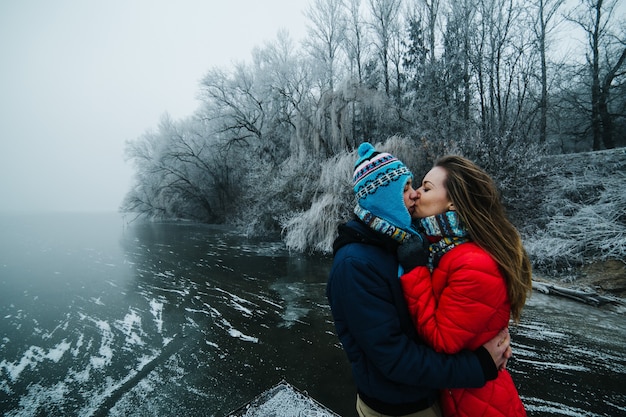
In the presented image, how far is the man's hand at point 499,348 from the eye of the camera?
1.16m

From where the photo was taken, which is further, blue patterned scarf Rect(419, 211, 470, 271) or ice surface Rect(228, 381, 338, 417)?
ice surface Rect(228, 381, 338, 417)

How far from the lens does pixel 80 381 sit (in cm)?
389

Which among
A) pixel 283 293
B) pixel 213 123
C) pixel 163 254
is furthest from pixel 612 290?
pixel 213 123

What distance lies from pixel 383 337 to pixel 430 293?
0.30 meters

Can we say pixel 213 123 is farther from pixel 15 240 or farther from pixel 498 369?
pixel 498 369

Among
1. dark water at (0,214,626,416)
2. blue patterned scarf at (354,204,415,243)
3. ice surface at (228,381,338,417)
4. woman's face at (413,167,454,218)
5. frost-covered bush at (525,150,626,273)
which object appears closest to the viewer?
blue patterned scarf at (354,204,415,243)

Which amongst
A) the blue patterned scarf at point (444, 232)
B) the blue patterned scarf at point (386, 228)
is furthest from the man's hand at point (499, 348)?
the blue patterned scarf at point (386, 228)

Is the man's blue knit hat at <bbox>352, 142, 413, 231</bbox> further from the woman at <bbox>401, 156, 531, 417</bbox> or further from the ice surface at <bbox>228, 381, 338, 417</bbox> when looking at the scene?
the ice surface at <bbox>228, 381, 338, 417</bbox>

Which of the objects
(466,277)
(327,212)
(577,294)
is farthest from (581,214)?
(466,277)

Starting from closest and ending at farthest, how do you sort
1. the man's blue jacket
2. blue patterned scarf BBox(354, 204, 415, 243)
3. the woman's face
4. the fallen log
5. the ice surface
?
the man's blue jacket → blue patterned scarf BBox(354, 204, 415, 243) → the woman's face → the ice surface → the fallen log

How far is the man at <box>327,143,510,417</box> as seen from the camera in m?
1.10

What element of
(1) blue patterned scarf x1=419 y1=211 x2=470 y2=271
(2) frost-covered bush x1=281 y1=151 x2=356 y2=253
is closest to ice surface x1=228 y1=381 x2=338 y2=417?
(1) blue patterned scarf x1=419 y1=211 x2=470 y2=271

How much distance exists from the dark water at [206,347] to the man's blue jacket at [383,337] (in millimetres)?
2371

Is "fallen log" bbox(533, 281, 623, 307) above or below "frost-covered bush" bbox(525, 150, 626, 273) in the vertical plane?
below
